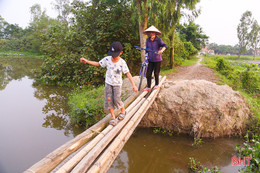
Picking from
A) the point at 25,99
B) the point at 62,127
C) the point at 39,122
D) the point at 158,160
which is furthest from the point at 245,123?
the point at 25,99

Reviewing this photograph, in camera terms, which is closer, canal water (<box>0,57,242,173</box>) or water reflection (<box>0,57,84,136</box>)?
canal water (<box>0,57,242,173</box>)

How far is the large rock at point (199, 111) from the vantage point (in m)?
4.63

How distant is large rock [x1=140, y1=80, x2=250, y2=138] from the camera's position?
4.63m

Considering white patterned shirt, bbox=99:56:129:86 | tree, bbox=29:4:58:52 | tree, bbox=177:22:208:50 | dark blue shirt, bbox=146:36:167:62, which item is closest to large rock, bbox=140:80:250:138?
dark blue shirt, bbox=146:36:167:62

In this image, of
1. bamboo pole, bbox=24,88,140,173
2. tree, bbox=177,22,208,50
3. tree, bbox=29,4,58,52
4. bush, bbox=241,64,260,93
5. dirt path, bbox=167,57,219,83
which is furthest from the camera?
tree, bbox=29,4,58,52

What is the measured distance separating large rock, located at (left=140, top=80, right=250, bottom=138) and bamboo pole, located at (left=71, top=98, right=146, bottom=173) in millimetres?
1859

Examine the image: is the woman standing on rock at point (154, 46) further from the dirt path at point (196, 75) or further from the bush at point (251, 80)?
the bush at point (251, 80)

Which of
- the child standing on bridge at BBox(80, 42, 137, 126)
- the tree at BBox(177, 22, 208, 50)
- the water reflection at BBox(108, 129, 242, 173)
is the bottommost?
the water reflection at BBox(108, 129, 242, 173)

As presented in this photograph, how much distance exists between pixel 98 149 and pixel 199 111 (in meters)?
3.48

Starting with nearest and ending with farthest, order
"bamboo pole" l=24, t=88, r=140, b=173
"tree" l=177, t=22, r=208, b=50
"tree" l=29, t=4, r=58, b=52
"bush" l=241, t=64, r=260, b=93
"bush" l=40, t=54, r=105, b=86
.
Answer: "bamboo pole" l=24, t=88, r=140, b=173 → "bush" l=241, t=64, r=260, b=93 → "bush" l=40, t=54, r=105, b=86 → "tree" l=177, t=22, r=208, b=50 → "tree" l=29, t=4, r=58, b=52

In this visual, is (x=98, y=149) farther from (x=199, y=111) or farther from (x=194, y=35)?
(x=194, y=35)

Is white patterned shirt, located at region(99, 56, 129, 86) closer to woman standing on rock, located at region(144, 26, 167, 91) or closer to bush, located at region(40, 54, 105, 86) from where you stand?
woman standing on rock, located at region(144, 26, 167, 91)

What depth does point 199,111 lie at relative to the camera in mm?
4695

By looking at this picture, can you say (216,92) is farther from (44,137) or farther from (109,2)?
(109,2)
